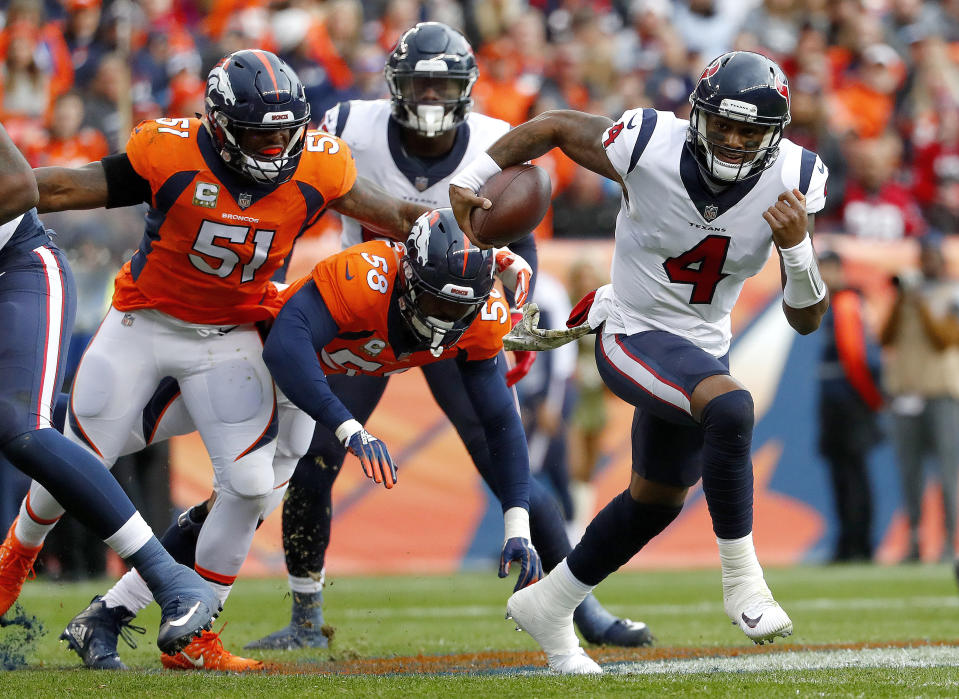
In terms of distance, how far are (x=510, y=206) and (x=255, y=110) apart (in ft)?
2.90

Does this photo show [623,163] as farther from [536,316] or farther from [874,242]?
[874,242]

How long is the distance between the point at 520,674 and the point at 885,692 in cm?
115

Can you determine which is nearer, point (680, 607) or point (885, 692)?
point (885, 692)

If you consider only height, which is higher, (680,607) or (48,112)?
(48,112)

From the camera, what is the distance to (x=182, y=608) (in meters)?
3.95

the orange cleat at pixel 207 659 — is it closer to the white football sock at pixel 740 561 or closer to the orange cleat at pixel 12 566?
the orange cleat at pixel 12 566

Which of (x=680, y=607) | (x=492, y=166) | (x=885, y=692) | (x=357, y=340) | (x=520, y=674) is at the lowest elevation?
(x=680, y=607)

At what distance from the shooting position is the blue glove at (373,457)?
4.14m

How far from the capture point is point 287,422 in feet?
16.2

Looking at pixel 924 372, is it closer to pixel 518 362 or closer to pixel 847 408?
pixel 847 408

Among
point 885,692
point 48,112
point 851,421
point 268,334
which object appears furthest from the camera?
point 48,112

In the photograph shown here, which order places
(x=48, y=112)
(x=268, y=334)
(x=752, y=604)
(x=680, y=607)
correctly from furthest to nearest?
(x=48, y=112)
(x=680, y=607)
(x=268, y=334)
(x=752, y=604)

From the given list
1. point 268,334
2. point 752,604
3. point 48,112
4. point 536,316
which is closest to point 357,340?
point 268,334

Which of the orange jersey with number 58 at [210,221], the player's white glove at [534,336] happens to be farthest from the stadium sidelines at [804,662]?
the orange jersey with number 58 at [210,221]
